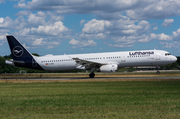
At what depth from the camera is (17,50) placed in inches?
1854

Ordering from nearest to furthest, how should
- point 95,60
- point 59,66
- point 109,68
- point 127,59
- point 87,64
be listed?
point 109,68 < point 87,64 < point 127,59 < point 95,60 < point 59,66

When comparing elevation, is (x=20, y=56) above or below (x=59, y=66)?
above

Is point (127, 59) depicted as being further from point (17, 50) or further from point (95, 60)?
point (17, 50)

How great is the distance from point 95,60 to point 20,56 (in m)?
15.2

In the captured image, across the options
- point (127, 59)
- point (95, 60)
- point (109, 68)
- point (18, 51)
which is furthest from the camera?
point (18, 51)

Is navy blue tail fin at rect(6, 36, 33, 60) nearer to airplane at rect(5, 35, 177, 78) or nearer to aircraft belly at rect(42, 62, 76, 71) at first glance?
airplane at rect(5, 35, 177, 78)

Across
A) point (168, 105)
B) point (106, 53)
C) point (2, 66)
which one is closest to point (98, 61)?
point (106, 53)

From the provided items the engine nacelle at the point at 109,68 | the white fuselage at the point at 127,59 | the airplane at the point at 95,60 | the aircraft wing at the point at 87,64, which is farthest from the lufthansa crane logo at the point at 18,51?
the engine nacelle at the point at 109,68

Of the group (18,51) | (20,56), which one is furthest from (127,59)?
(18,51)

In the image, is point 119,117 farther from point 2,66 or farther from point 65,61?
point 2,66

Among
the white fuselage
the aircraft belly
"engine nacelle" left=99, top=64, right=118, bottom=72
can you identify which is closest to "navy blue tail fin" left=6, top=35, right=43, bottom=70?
the aircraft belly

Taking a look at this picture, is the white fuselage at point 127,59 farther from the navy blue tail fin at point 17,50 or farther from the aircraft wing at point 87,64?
the navy blue tail fin at point 17,50

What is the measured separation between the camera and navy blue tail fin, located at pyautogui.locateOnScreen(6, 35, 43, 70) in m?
46.2

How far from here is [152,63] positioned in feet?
136
